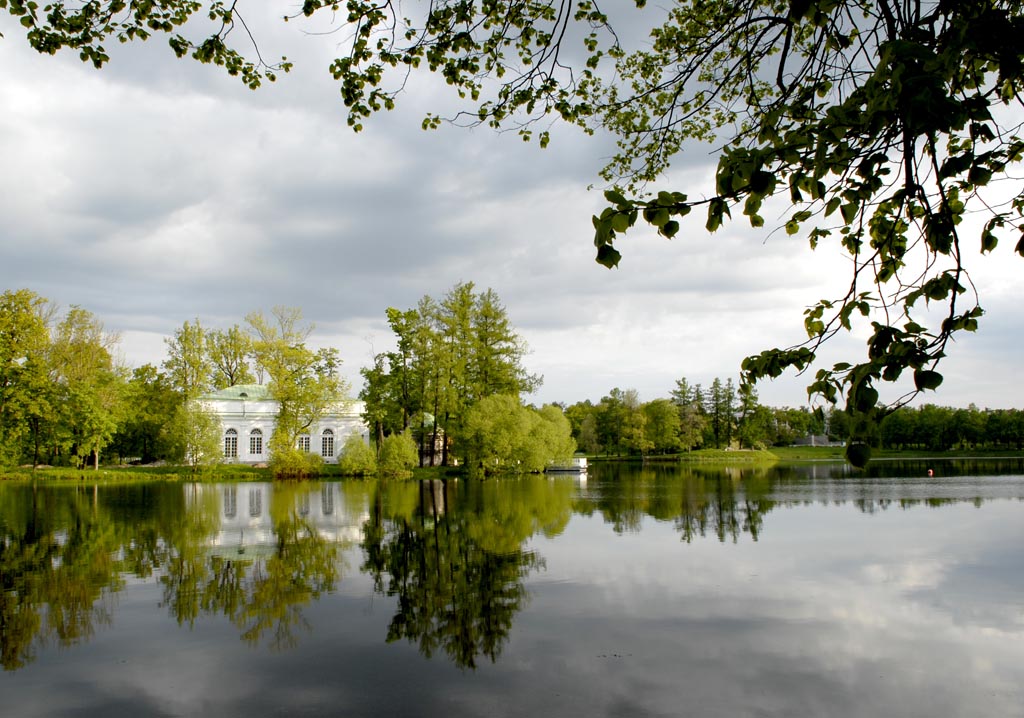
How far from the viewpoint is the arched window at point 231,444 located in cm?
5928

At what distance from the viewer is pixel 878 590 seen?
33.9 feet

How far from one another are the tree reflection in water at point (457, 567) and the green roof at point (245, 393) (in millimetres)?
39788

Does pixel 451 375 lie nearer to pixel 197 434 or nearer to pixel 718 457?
pixel 197 434

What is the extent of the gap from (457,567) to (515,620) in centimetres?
357

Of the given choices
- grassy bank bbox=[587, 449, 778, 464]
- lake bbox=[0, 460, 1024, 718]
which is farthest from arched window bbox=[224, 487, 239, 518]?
grassy bank bbox=[587, 449, 778, 464]

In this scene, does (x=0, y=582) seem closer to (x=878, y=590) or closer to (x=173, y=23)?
(x=173, y=23)

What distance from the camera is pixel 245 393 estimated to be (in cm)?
6109

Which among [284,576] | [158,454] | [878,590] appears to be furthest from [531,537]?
[158,454]

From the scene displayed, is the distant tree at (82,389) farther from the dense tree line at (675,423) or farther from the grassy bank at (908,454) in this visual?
the grassy bank at (908,454)

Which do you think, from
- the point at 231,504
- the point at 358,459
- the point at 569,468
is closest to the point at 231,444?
the point at 358,459

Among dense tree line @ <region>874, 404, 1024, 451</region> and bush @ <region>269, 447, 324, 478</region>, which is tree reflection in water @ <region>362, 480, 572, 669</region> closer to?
bush @ <region>269, 447, 324, 478</region>

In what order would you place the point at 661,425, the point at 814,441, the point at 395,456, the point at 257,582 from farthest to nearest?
1. the point at 814,441
2. the point at 661,425
3. the point at 395,456
4. the point at 257,582

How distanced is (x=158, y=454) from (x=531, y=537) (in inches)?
2240

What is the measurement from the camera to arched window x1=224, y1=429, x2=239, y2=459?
59281 mm
